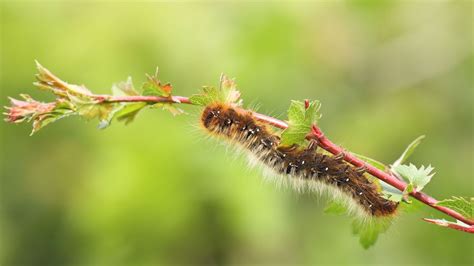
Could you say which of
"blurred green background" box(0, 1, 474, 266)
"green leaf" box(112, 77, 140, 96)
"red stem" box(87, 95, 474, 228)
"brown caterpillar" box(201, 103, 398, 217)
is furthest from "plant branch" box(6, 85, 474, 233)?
"blurred green background" box(0, 1, 474, 266)

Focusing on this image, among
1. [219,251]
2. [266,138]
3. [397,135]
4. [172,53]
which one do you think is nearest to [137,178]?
[219,251]

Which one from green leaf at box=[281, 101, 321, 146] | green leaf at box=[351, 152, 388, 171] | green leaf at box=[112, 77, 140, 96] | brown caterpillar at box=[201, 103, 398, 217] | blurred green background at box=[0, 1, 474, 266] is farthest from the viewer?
blurred green background at box=[0, 1, 474, 266]

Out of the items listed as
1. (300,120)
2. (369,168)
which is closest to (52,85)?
(300,120)

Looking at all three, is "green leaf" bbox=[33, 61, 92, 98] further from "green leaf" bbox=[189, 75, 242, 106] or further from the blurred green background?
the blurred green background

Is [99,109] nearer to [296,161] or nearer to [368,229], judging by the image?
[296,161]

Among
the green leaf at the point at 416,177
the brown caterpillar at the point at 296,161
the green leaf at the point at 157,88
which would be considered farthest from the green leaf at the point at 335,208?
the green leaf at the point at 157,88

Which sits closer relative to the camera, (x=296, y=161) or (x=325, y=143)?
(x=325, y=143)
